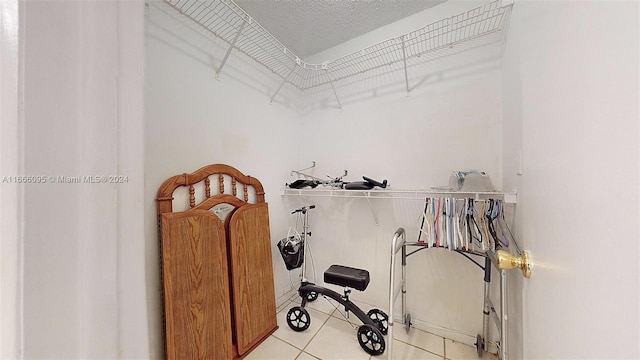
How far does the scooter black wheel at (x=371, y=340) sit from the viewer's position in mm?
1352

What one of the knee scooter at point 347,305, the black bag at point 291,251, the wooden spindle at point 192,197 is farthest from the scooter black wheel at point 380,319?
the wooden spindle at point 192,197

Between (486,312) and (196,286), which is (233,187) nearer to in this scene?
(196,286)

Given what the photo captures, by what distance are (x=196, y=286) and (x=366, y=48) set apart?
75.6 inches

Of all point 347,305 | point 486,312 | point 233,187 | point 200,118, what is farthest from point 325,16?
point 486,312

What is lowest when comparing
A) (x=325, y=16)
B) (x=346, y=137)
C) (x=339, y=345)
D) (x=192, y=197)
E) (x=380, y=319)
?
(x=339, y=345)

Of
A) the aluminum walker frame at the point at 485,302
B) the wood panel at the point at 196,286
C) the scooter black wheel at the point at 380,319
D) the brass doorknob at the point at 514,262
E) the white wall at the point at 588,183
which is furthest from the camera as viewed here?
the scooter black wheel at the point at 380,319

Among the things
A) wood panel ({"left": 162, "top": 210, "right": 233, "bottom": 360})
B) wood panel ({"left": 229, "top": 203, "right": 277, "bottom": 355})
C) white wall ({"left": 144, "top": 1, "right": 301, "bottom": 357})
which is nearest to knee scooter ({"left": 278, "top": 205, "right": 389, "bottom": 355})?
wood panel ({"left": 229, "top": 203, "right": 277, "bottom": 355})

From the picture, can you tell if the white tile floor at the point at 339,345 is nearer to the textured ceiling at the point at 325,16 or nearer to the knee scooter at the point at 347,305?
the knee scooter at the point at 347,305

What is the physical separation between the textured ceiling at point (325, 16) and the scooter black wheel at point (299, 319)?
7.65 feet

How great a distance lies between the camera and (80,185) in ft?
0.80

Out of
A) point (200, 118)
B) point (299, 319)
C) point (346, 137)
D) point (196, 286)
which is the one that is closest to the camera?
point (196, 286)

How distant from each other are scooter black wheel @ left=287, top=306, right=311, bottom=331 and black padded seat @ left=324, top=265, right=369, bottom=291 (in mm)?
361

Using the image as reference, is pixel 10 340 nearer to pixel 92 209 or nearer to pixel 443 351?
pixel 92 209

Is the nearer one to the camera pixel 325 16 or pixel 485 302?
pixel 485 302
